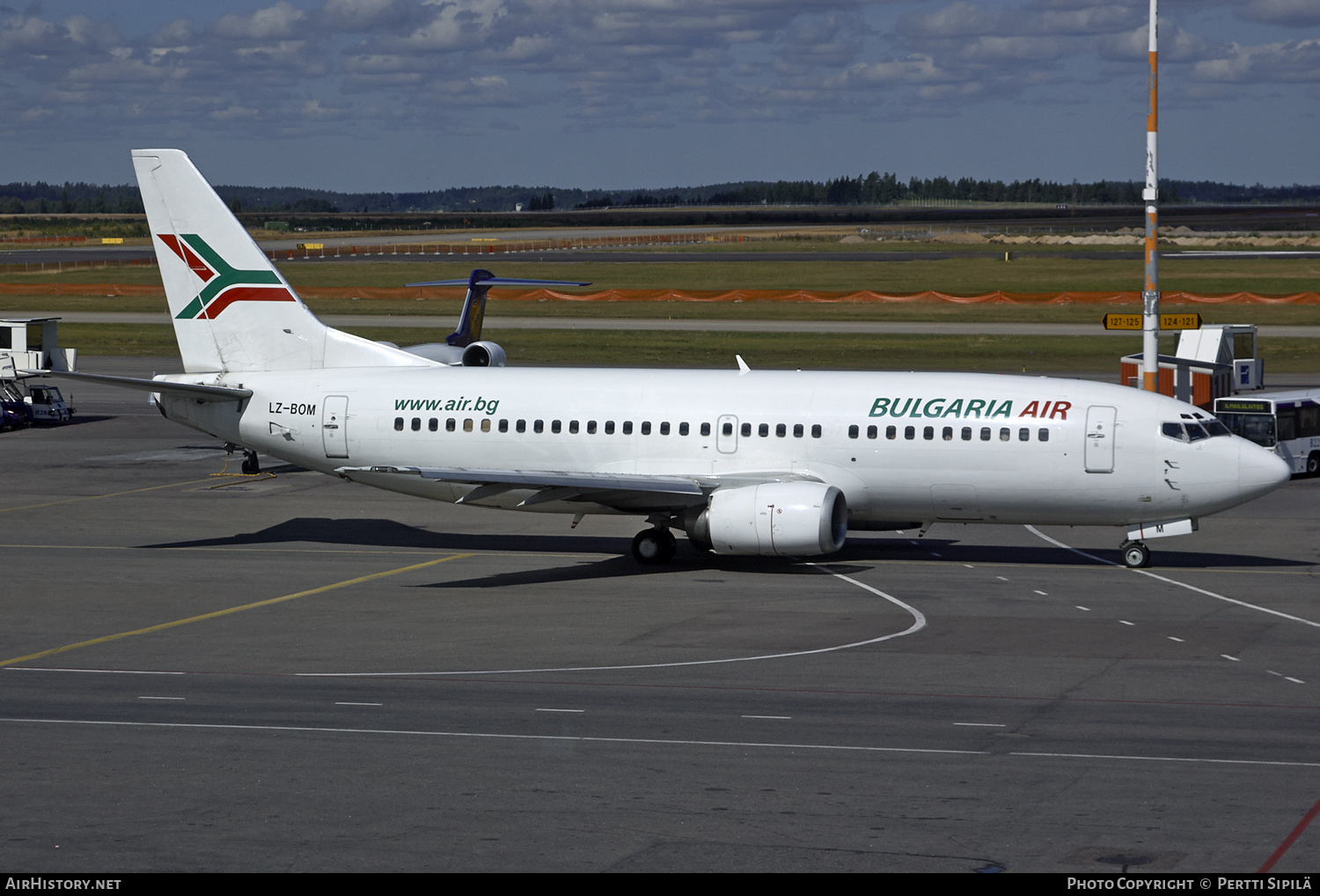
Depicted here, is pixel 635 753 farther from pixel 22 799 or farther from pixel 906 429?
pixel 906 429

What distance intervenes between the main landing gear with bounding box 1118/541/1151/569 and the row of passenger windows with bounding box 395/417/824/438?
7.92 m

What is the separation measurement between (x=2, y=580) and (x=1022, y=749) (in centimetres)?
2389

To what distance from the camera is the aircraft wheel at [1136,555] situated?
34.0m

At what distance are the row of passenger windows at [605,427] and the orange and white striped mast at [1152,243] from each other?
1336 cm

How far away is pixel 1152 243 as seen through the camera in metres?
43.1

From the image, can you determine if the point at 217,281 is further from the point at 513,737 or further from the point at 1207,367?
the point at 1207,367

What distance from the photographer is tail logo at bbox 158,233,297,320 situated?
37.9 metres

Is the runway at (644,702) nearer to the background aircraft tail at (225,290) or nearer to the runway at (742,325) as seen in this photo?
the background aircraft tail at (225,290)

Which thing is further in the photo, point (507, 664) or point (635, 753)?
point (507, 664)

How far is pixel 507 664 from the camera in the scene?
25234 millimetres

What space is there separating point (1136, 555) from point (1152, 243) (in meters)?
13.0

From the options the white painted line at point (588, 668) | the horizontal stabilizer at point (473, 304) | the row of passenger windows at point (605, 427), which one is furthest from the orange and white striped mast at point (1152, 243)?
the horizontal stabilizer at point (473, 304)

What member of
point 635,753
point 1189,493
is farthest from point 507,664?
point 1189,493

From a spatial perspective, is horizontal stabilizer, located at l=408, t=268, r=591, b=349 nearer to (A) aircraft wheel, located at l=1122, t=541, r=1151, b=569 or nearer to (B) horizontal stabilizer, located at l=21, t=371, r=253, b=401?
(B) horizontal stabilizer, located at l=21, t=371, r=253, b=401
